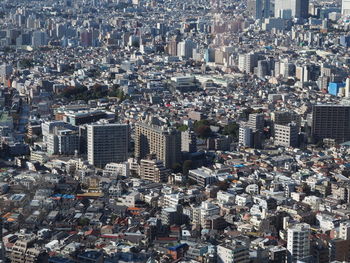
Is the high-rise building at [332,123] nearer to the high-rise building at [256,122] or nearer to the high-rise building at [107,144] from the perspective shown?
the high-rise building at [256,122]

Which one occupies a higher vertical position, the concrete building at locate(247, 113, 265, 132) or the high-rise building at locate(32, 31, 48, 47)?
the high-rise building at locate(32, 31, 48, 47)

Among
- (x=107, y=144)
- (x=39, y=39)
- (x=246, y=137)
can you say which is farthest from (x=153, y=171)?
(x=39, y=39)

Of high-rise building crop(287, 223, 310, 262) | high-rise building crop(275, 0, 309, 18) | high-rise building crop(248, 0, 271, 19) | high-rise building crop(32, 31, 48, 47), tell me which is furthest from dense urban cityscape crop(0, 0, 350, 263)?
high-rise building crop(275, 0, 309, 18)

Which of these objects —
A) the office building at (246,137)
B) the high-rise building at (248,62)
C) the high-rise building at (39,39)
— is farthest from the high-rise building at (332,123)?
the high-rise building at (39,39)

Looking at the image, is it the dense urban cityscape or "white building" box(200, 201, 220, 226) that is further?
"white building" box(200, 201, 220, 226)

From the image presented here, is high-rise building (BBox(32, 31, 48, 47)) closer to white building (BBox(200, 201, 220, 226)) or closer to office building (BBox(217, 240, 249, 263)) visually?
white building (BBox(200, 201, 220, 226))

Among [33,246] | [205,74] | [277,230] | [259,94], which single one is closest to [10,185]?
[33,246]
